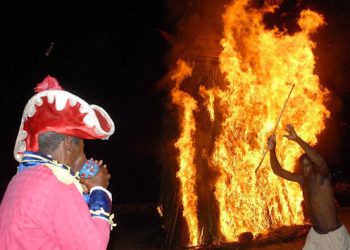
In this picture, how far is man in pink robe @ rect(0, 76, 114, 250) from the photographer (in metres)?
1.72

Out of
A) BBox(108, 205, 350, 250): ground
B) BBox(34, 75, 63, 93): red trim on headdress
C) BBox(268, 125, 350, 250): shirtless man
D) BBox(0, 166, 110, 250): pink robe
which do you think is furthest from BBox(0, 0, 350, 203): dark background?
BBox(0, 166, 110, 250): pink robe

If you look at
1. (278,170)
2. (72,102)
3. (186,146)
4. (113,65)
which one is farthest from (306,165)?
(113,65)

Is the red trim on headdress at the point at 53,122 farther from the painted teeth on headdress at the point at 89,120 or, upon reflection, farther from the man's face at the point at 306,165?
the man's face at the point at 306,165

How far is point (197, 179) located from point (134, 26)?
463 centimetres

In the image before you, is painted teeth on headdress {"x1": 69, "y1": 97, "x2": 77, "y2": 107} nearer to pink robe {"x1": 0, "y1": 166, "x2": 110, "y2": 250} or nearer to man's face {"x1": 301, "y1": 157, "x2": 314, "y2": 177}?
pink robe {"x1": 0, "y1": 166, "x2": 110, "y2": 250}

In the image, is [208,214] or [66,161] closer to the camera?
[66,161]

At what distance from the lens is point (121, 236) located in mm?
7977

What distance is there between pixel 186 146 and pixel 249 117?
1853 mm

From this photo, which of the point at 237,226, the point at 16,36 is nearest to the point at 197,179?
the point at 237,226

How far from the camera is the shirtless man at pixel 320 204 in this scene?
14.0ft

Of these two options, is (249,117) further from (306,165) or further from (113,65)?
(113,65)

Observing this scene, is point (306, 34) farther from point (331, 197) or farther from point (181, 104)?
point (331, 197)

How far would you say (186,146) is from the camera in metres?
7.64

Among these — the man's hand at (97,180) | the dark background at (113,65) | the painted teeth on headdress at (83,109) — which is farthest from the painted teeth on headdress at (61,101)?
the dark background at (113,65)
